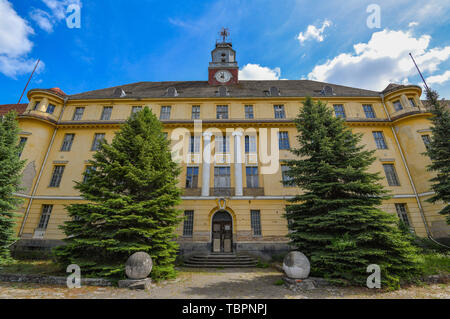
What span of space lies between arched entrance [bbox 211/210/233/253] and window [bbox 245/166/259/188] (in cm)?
318

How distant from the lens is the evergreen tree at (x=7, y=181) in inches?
352

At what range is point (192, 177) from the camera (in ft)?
52.9

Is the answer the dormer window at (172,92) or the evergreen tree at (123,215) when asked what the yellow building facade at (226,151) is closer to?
the dormer window at (172,92)

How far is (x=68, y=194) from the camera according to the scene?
15547 millimetres

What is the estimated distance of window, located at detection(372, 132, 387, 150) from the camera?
17.2 m

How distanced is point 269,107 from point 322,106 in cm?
860

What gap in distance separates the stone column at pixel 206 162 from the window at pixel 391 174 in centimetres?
1565

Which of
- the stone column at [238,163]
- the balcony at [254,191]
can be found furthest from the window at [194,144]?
the balcony at [254,191]

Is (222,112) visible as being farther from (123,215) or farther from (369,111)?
(369,111)

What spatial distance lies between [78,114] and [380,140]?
29.9 meters

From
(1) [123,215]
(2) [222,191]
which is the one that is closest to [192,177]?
(2) [222,191]

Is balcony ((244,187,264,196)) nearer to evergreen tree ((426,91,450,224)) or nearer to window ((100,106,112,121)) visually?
evergreen tree ((426,91,450,224))

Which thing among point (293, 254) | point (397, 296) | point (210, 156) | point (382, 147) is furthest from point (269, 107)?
point (397, 296)

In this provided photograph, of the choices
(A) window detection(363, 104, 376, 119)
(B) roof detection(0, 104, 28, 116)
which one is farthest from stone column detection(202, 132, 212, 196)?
(B) roof detection(0, 104, 28, 116)
